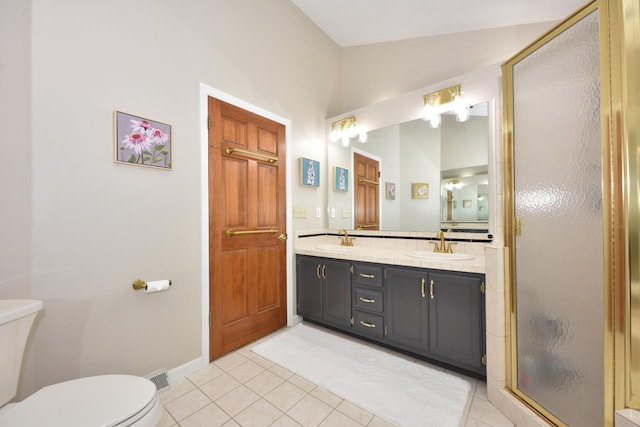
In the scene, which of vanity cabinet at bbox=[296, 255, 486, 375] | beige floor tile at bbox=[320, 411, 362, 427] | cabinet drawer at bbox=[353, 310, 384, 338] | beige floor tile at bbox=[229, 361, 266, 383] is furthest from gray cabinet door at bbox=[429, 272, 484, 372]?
beige floor tile at bbox=[229, 361, 266, 383]

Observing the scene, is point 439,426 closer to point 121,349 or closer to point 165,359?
point 165,359

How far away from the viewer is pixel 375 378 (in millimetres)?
1800

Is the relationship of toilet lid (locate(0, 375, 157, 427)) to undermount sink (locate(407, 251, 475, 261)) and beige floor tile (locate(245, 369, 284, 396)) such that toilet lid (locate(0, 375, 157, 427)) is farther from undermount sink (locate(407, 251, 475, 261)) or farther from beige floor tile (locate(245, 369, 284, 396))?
undermount sink (locate(407, 251, 475, 261))

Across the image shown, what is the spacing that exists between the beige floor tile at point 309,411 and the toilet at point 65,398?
76 centimetres

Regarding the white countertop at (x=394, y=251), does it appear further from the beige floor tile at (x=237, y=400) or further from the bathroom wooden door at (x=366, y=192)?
the beige floor tile at (x=237, y=400)

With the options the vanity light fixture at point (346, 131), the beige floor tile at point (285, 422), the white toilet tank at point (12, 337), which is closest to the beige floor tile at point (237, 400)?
the beige floor tile at point (285, 422)

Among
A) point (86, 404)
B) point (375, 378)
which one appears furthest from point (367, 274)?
point (86, 404)

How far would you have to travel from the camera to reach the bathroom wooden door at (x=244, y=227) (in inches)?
80.4

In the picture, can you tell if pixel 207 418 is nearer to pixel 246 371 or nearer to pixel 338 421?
pixel 246 371

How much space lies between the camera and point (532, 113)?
4.49ft

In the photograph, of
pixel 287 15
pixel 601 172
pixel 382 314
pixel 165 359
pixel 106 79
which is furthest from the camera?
pixel 287 15

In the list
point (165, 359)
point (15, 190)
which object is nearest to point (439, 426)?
point (165, 359)

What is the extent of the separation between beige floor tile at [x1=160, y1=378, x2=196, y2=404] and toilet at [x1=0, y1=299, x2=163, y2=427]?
666mm

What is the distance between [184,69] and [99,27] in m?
0.47
